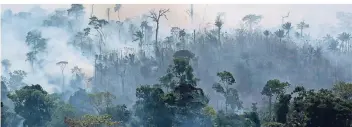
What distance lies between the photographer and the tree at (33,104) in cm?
5334

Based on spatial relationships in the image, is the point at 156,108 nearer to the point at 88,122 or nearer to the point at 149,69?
the point at 88,122

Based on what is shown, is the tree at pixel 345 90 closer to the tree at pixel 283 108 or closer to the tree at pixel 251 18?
the tree at pixel 283 108

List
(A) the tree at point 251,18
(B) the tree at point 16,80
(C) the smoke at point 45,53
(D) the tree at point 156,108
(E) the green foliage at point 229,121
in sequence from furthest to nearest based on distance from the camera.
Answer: (A) the tree at point 251,18
(C) the smoke at point 45,53
(B) the tree at point 16,80
(E) the green foliage at point 229,121
(D) the tree at point 156,108

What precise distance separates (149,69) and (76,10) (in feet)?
114

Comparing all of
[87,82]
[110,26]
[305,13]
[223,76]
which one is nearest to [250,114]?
[223,76]

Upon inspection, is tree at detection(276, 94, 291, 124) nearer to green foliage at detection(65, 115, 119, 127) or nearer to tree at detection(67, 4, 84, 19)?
green foliage at detection(65, 115, 119, 127)

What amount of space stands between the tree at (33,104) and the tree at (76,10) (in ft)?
198

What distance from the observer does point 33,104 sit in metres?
53.9

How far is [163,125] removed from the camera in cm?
5097

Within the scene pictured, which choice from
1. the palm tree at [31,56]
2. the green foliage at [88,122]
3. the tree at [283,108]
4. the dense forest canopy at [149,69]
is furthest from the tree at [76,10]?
the tree at [283,108]

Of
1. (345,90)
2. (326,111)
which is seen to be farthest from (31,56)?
(326,111)

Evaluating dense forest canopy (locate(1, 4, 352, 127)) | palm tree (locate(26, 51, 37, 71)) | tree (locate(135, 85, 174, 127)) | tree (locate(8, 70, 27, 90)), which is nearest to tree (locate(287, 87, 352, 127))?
dense forest canopy (locate(1, 4, 352, 127))

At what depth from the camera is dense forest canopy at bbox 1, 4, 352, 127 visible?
53781mm

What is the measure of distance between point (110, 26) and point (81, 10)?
8698 mm
